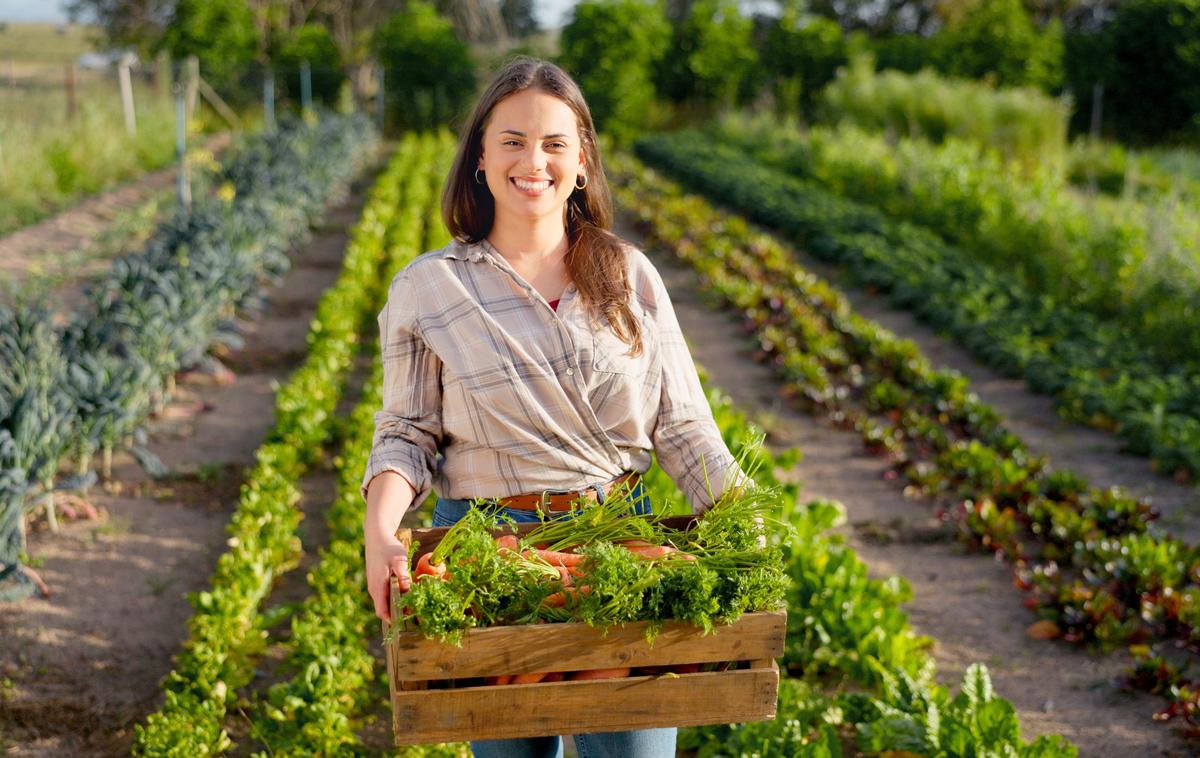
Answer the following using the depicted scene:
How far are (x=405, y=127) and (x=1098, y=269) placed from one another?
60.5 feet

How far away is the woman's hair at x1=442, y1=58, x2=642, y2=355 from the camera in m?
2.11

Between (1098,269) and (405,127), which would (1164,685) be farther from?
(405,127)

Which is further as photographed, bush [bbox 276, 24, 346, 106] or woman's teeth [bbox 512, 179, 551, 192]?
bush [bbox 276, 24, 346, 106]

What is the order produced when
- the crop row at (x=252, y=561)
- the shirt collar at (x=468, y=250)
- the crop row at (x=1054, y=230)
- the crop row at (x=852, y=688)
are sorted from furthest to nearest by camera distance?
the crop row at (x=1054, y=230) < the crop row at (x=252, y=561) < the crop row at (x=852, y=688) < the shirt collar at (x=468, y=250)

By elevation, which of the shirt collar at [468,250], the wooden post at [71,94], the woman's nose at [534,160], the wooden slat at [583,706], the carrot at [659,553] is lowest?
the wooden slat at [583,706]

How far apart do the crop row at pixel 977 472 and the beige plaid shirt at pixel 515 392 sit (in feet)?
8.88

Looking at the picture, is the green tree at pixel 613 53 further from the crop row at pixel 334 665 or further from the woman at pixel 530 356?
the woman at pixel 530 356

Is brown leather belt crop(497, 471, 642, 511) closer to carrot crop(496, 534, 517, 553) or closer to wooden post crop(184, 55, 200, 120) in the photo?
carrot crop(496, 534, 517, 553)

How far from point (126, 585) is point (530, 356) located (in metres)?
3.06

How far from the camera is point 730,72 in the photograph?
23781mm

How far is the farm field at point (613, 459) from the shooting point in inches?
70.7

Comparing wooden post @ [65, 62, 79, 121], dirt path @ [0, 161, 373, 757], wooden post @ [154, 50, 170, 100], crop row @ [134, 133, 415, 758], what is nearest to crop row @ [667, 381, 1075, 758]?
crop row @ [134, 133, 415, 758]

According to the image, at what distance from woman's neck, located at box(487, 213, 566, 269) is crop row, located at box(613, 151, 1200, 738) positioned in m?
2.91

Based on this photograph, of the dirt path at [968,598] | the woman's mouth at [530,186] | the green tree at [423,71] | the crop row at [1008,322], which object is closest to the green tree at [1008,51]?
the crop row at [1008,322]
